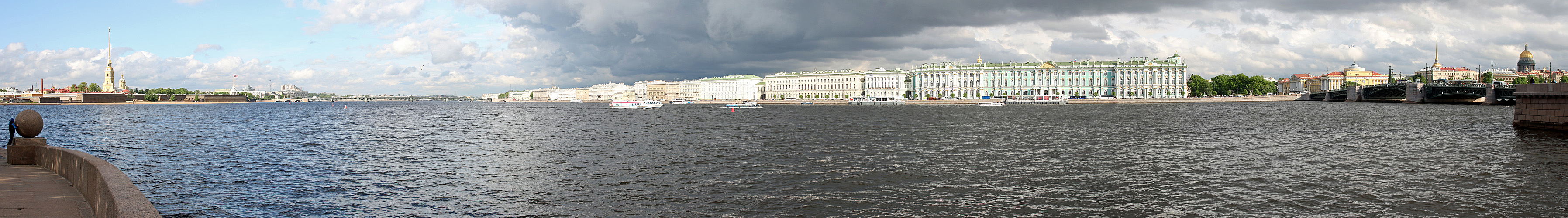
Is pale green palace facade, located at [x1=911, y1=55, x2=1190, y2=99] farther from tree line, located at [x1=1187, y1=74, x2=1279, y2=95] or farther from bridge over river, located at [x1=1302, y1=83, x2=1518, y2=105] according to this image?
bridge over river, located at [x1=1302, y1=83, x2=1518, y2=105]

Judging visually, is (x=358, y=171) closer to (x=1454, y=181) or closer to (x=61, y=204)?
(x=61, y=204)

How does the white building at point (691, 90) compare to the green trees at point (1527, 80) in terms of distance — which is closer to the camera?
the green trees at point (1527, 80)

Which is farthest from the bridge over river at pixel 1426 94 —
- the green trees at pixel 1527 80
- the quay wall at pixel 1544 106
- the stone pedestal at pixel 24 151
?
the stone pedestal at pixel 24 151

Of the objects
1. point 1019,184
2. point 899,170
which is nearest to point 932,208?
point 1019,184

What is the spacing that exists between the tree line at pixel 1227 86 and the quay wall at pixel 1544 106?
98.5 m

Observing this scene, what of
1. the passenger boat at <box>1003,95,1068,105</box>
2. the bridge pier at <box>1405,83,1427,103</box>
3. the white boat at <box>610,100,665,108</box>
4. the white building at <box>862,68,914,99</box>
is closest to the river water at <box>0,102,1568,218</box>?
the bridge pier at <box>1405,83,1427,103</box>

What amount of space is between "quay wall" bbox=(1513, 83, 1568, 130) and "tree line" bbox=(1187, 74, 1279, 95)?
323 ft

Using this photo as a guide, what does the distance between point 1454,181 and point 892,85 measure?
123m

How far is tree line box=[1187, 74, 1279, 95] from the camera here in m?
118

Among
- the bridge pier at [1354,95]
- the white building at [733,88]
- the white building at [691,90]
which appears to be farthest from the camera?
the white building at [691,90]

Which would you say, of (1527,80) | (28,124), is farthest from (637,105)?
(1527,80)

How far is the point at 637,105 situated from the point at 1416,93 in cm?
7450

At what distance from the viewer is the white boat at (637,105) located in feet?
292

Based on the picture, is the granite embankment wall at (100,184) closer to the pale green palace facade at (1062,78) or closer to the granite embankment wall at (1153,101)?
the granite embankment wall at (1153,101)
